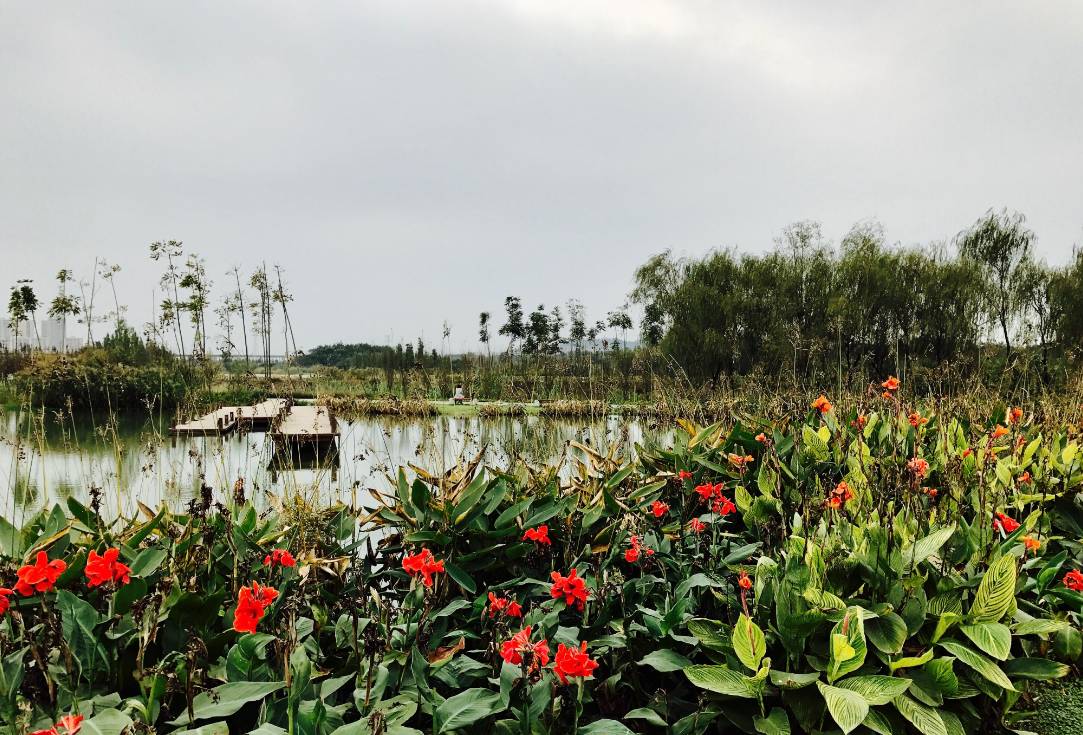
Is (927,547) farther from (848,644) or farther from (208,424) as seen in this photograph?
(208,424)

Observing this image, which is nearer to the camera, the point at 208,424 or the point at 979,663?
the point at 979,663

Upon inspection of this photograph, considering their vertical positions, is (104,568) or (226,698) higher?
(104,568)

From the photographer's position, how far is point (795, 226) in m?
15.0

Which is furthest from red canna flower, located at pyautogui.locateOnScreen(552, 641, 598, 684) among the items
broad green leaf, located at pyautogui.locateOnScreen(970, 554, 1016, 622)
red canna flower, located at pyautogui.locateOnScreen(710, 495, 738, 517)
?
broad green leaf, located at pyautogui.locateOnScreen(970, 554, 1016, 622)

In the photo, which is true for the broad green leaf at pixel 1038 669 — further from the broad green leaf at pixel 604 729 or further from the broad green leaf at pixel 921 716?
the broad green leaf at pixel 604 729

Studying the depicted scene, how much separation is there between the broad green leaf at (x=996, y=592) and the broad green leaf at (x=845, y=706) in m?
0.50

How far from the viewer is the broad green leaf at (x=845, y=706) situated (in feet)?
3.65

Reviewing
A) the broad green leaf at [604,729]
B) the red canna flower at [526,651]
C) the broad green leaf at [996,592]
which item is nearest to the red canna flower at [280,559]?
the red canna flower at [526,651]

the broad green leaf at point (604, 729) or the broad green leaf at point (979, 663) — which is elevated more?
the broad green leaf at point (604, 729)

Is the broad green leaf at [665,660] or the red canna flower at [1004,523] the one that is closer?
the broad green leaf at [665,660]

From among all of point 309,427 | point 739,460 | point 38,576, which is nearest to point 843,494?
point 739,460

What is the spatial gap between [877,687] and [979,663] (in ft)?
1.10

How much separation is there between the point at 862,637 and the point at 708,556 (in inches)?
21.5

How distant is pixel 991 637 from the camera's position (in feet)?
4.50
